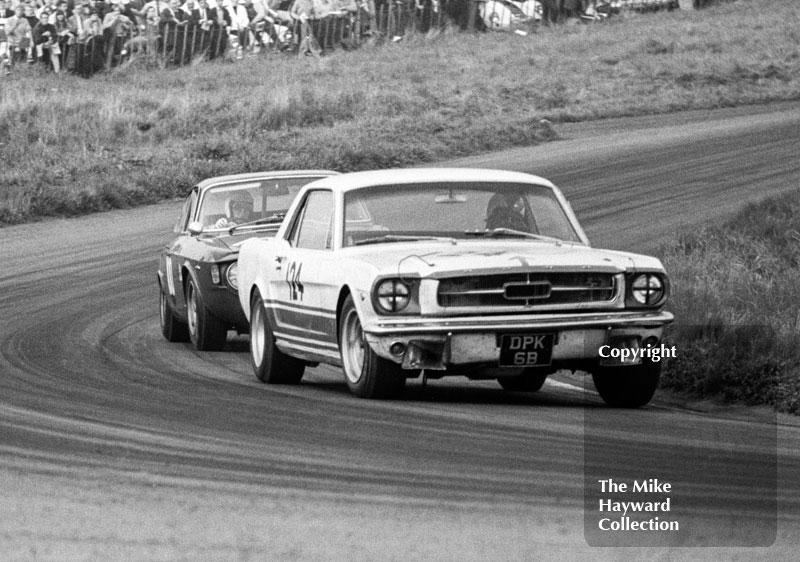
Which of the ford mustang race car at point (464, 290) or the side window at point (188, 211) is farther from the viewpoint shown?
the side window at point (188, 211)

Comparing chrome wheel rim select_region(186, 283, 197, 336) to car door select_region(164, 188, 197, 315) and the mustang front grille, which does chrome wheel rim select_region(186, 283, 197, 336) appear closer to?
car door select_region(164, 188, 197, 315)

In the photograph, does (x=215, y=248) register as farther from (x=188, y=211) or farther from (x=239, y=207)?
(x=188, y=211)

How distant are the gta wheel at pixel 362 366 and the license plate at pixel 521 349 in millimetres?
603

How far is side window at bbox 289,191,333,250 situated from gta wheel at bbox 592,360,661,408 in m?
1.73

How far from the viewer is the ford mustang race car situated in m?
8.20

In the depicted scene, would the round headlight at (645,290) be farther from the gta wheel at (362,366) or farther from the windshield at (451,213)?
the gta wheel at (362,366)

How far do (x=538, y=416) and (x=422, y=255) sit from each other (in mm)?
1075

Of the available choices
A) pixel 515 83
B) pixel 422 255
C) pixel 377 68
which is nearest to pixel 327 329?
pixel 422 255

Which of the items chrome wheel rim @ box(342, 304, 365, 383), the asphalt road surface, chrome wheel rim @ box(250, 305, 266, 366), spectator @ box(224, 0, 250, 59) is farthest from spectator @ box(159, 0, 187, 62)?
chrome wheel rim @ box(342, 304, 365, 383)

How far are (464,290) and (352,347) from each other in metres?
0.84

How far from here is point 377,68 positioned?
4047cm

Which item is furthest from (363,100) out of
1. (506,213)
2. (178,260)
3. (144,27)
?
(506,213)

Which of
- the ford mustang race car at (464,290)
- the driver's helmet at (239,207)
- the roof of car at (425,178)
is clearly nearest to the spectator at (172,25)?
the driver's helmet at (239,207)

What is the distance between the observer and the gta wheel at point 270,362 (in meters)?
9.91
